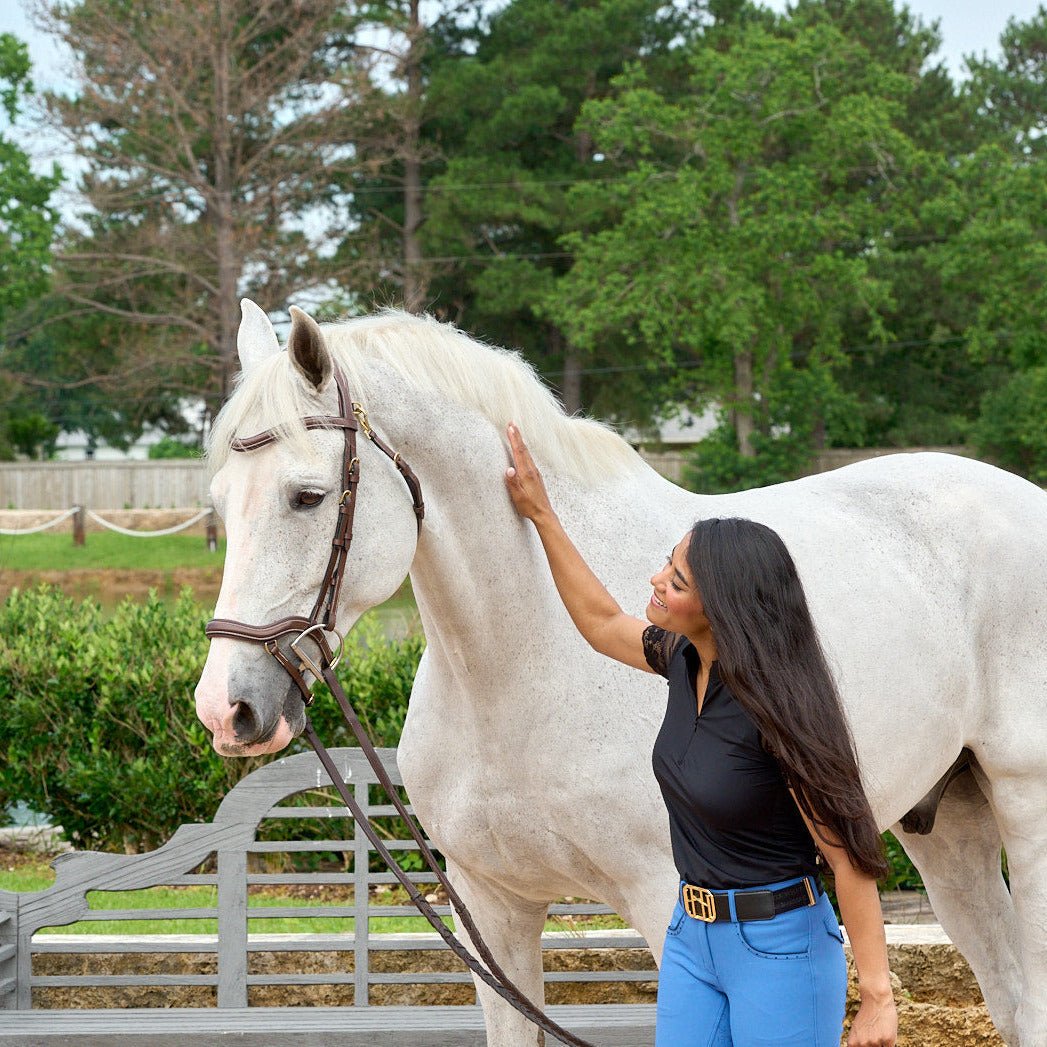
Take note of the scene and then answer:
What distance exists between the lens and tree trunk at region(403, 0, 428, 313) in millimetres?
27016

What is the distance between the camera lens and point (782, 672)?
2117mm

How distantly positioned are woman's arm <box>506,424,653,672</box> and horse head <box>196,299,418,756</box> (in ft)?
0.91

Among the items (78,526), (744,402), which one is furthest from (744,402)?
(78,526)

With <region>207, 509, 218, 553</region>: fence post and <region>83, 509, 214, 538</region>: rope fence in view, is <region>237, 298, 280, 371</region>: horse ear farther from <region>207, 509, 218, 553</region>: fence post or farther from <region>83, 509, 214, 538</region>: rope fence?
<region>207, 509, 218, 553</region>: fence post

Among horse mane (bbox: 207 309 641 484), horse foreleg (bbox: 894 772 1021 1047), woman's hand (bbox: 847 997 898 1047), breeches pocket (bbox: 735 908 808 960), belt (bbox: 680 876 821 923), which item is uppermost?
horse mane (bbox: 207 309 641 484)

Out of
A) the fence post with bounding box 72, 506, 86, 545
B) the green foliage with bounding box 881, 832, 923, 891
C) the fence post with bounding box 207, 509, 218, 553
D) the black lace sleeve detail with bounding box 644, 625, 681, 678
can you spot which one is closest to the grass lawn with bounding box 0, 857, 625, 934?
the green foliage with bounding box 881, 832, 923, 891

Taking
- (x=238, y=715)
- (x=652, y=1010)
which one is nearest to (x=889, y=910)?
(x=652, y=1010)

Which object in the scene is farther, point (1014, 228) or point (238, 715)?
point (1014, 228)

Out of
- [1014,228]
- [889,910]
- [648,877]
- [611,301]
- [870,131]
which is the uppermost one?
[870,131]

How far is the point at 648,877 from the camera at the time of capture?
8.44 feet

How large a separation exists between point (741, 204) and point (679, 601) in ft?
87.7

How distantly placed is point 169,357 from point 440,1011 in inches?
769

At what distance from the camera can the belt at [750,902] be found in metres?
2.11

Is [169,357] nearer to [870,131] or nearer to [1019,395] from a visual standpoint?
[870,131]
